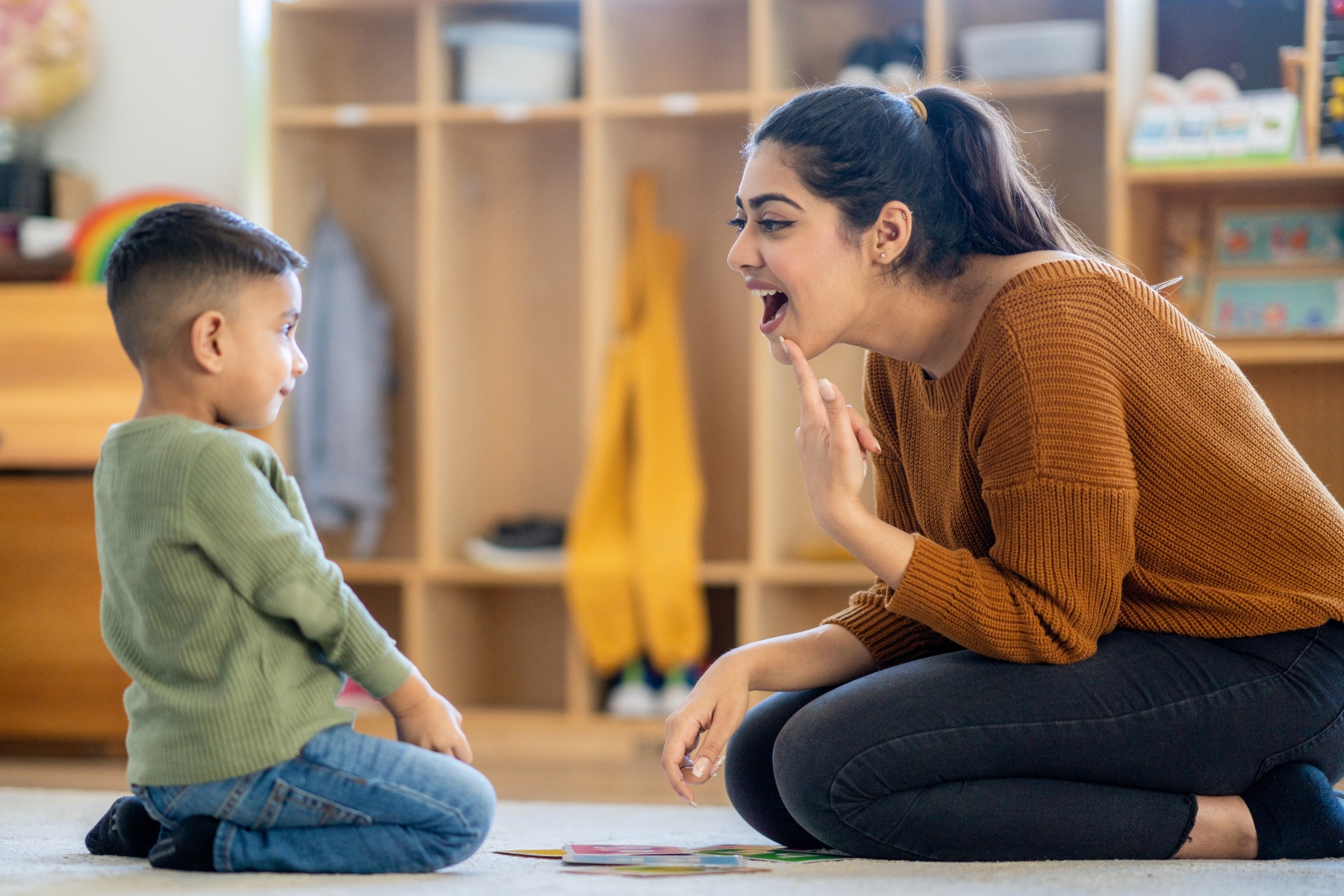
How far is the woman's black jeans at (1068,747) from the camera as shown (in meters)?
1.22

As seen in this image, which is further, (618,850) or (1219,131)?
(1219,131)

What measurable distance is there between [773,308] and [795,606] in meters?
1.58

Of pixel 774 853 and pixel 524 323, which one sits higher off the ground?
pixel 524 323

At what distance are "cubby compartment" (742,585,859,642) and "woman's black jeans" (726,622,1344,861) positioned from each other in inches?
56.5

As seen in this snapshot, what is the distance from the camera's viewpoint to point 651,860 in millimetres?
1263

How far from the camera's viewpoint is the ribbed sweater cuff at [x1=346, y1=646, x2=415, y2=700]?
1138 millimetres

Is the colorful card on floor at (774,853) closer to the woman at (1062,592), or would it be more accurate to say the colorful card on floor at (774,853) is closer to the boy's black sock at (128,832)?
the woman at (1062,592)

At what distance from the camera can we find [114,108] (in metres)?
3.15

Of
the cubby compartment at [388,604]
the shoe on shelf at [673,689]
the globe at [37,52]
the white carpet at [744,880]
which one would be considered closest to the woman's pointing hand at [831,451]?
the white carpet at [744,880]

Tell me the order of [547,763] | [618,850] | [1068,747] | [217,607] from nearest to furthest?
[217,607]
[1068,747]
[618,850]
[547,763]

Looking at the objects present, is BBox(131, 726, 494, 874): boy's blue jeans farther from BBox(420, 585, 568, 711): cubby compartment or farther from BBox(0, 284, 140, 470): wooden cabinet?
BBox(420, 585, 568, 711): cubby compartment

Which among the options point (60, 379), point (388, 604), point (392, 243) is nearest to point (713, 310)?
point (392, 243)

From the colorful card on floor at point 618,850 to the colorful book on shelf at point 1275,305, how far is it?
5.01 ft

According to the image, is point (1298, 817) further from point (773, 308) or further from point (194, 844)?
point (194, 844)
